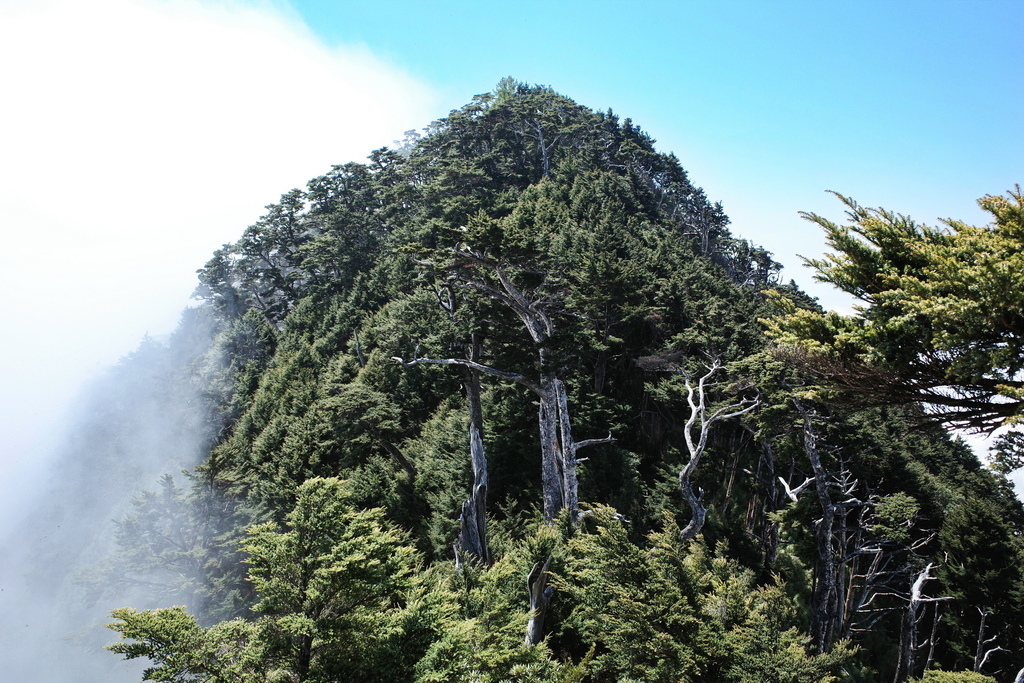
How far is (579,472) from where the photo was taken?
22.1 m

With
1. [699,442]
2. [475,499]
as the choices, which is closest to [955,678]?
[699,442]

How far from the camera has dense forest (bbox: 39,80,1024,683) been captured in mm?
8914

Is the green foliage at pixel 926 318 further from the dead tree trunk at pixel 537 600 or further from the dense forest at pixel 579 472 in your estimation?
the dead tree trunk at pixel 537 600

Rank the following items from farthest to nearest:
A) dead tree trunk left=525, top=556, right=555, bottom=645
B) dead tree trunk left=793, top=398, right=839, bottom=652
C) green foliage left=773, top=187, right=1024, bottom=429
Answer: dead tree trunk left=793, top=398, right=839, bottom=652, dead tree trunk left=525, top=556, right=555, bottom=645, green foliage left=773, top=187, right=1024, bottom=429

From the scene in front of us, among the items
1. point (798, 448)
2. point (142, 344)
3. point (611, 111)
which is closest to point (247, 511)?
point (798, 448)

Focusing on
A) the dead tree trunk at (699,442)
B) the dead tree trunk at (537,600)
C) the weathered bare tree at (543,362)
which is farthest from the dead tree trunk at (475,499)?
the dead tree trunk at (699,442)

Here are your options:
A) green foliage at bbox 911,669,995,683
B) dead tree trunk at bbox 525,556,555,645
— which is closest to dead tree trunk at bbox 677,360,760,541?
dead tree trunk at bbox 525,556,555,645

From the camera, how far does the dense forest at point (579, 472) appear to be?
891 centimetres

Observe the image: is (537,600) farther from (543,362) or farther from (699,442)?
(699,442)

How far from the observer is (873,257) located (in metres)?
8.34

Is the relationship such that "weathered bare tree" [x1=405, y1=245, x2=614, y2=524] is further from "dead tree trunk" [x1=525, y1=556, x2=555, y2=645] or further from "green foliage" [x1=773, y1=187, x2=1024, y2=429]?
"green foliage" [x1=773, y1=187, x2=1024, y2=429]

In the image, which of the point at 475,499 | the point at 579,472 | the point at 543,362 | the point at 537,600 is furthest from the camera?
the point at 579,472

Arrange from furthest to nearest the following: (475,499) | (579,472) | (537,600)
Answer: (579,472) → (475,499) → (537,600)

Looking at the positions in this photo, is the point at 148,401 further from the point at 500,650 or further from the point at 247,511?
the point at 500,650
